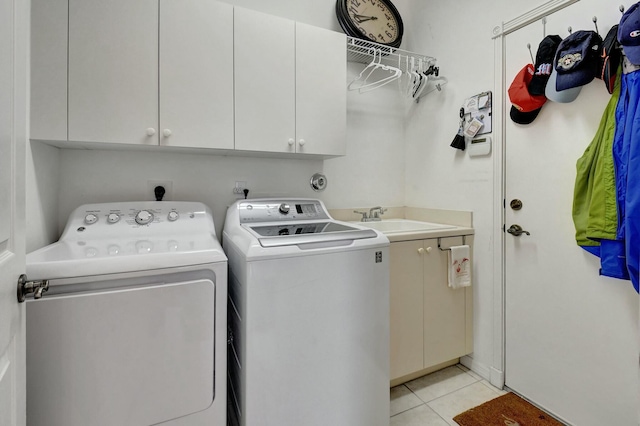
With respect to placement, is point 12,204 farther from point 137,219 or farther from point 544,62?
point 544,62

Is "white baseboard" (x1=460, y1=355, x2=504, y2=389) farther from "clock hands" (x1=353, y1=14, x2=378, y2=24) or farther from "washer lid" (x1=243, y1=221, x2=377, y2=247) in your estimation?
"clock hands" (x1=353, y1=14, x2=378, y2=24)

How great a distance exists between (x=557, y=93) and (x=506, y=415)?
1687mm

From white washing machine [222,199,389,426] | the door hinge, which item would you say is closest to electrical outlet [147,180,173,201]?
white washing machine [222,199,389,426]

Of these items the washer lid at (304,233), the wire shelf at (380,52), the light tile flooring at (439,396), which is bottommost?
the light tile flooring at (439,396)

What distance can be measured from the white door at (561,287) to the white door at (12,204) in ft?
6.87

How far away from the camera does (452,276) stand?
6.16 ft

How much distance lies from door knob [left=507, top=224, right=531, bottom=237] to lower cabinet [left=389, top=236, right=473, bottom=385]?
274 millimetres

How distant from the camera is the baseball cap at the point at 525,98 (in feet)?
5.19

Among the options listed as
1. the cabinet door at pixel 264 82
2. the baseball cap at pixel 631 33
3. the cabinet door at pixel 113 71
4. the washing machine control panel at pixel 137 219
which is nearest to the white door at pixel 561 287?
the baseball cap at pixel 631 33

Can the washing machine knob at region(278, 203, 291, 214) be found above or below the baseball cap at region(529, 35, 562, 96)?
below

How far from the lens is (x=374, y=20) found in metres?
2.23

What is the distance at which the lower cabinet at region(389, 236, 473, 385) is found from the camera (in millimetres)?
1753

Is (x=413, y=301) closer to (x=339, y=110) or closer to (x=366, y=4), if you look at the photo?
(x=339, y=110)

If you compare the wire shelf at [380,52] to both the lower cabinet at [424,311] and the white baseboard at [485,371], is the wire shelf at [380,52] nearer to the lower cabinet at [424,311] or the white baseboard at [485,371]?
the lower cabinet at [424,311]
